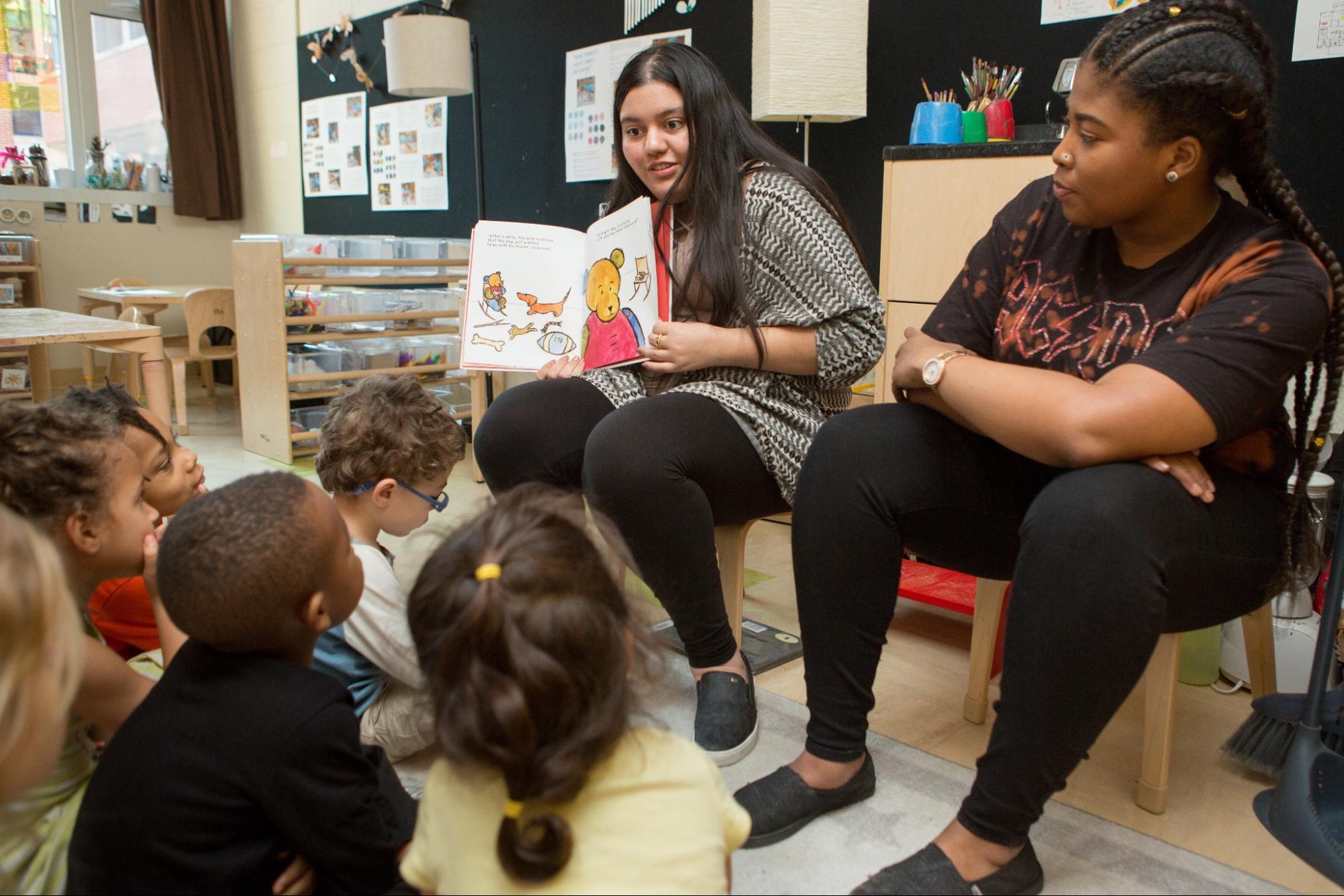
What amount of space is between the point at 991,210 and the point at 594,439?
1112 millimetres

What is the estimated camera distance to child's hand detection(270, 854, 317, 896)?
0.89m

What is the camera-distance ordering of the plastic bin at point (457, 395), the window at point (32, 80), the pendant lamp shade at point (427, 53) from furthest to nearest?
1. the window at point (32, 80)
2. the plastic bin at point (457, 395)
3. the pendant lamp shade at point (427, 53)

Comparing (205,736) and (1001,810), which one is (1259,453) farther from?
(205,736)

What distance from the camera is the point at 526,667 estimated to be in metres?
0.71

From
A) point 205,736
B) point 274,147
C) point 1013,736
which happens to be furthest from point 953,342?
point 274,147

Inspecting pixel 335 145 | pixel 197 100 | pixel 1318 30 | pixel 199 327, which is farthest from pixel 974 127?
pixel 197 100

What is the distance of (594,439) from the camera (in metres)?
1.43

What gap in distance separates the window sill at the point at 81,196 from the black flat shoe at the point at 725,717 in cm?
519

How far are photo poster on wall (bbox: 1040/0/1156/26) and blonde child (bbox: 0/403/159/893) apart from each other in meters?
2.24

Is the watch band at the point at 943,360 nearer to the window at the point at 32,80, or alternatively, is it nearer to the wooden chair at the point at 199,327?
the wooden chair at the point at 199,327

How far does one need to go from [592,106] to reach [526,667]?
3363mm

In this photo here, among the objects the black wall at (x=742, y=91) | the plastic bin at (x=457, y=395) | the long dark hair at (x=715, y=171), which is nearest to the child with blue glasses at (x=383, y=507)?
the long dark hair at (x=715, y=171)

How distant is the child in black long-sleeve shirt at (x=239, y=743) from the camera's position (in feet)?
2.67

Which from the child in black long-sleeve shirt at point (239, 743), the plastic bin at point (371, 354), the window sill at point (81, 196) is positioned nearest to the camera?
the child in black long-sleeve shirt at point (239, 743)
